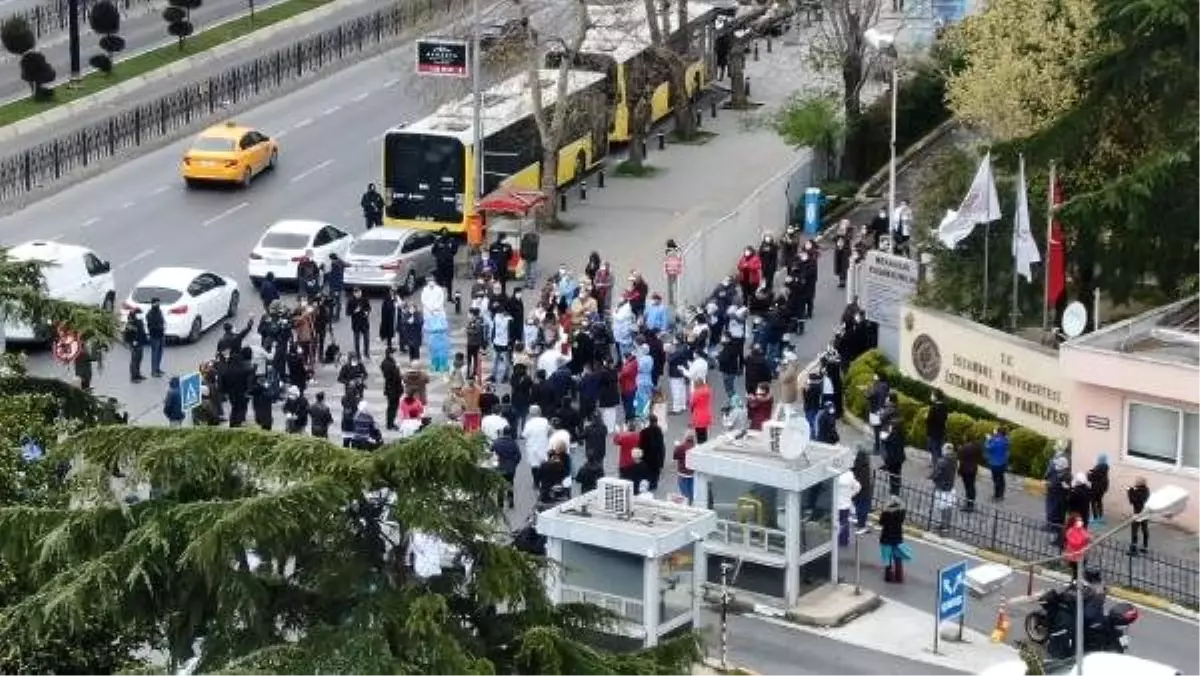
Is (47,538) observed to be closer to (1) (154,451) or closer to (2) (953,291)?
(1) (154,451)

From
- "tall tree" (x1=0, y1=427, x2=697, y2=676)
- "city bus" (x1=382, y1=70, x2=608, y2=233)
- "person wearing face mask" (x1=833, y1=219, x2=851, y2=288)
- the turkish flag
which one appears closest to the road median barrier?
"city bus" (x1=382, y1=70, x2=608, y2=233)

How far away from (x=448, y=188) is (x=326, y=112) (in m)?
11.1

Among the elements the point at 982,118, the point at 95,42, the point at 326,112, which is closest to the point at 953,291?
the point at 982,118

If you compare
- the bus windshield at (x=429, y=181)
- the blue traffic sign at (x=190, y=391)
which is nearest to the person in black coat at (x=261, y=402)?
the blue traffic sign at (x=190, y=391)

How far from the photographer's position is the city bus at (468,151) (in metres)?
54.6

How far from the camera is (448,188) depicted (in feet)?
179

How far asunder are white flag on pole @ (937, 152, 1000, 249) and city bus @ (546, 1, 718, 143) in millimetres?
14947

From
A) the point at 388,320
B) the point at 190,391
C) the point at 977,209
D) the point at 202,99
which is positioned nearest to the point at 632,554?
the point at 190,391

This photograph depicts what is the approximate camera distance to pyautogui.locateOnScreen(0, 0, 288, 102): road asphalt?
65.9 metres

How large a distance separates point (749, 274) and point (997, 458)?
10631 mm

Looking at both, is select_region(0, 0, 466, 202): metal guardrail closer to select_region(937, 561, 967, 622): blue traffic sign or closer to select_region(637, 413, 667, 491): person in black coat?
select_region(637, 413, 667, 491): person in black coat

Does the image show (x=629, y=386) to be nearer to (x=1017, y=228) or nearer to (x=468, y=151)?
→ (x=1017, y=228)

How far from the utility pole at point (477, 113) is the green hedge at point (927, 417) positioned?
10.8 metres

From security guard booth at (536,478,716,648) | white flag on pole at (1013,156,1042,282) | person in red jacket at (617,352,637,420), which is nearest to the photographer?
security guard booth at (536,478,716,648)
